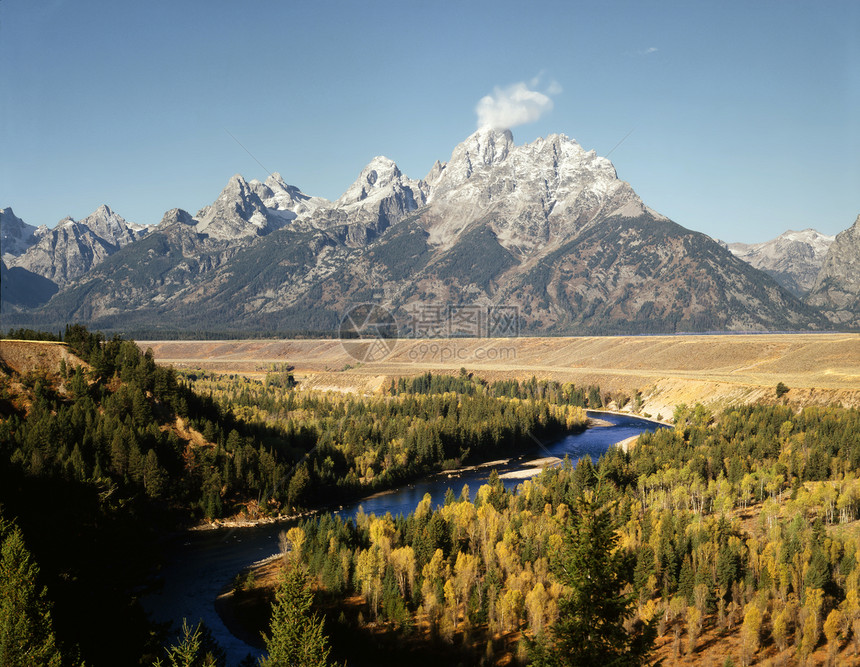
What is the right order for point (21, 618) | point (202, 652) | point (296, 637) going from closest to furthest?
point (296, 637), point (21, 618), point (202, 652)

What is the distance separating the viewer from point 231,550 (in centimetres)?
8056

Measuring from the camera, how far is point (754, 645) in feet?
166

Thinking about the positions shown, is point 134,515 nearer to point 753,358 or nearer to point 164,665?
point 164,665

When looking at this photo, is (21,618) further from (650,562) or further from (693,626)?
(650,562)

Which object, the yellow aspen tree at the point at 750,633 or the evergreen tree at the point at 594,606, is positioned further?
the yellow aspen tree at the point at 750,633

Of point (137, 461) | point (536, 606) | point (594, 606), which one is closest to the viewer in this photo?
point (594, 606)

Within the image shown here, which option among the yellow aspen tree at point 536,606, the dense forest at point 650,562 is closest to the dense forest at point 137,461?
the dense forest at point 650,562

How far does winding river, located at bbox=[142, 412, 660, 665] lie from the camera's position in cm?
6219

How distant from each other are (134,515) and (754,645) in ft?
234

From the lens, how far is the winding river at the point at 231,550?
62.2 meters

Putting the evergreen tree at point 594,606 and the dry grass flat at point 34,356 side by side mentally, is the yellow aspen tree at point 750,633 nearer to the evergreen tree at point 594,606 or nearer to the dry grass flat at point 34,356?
the evergreen tree at point 594,606

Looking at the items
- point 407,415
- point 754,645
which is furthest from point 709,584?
point 407,415

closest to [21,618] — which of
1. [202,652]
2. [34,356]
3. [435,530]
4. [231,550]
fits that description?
[202,652]

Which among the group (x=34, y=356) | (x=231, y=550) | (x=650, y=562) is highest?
(x=34, y=356)
